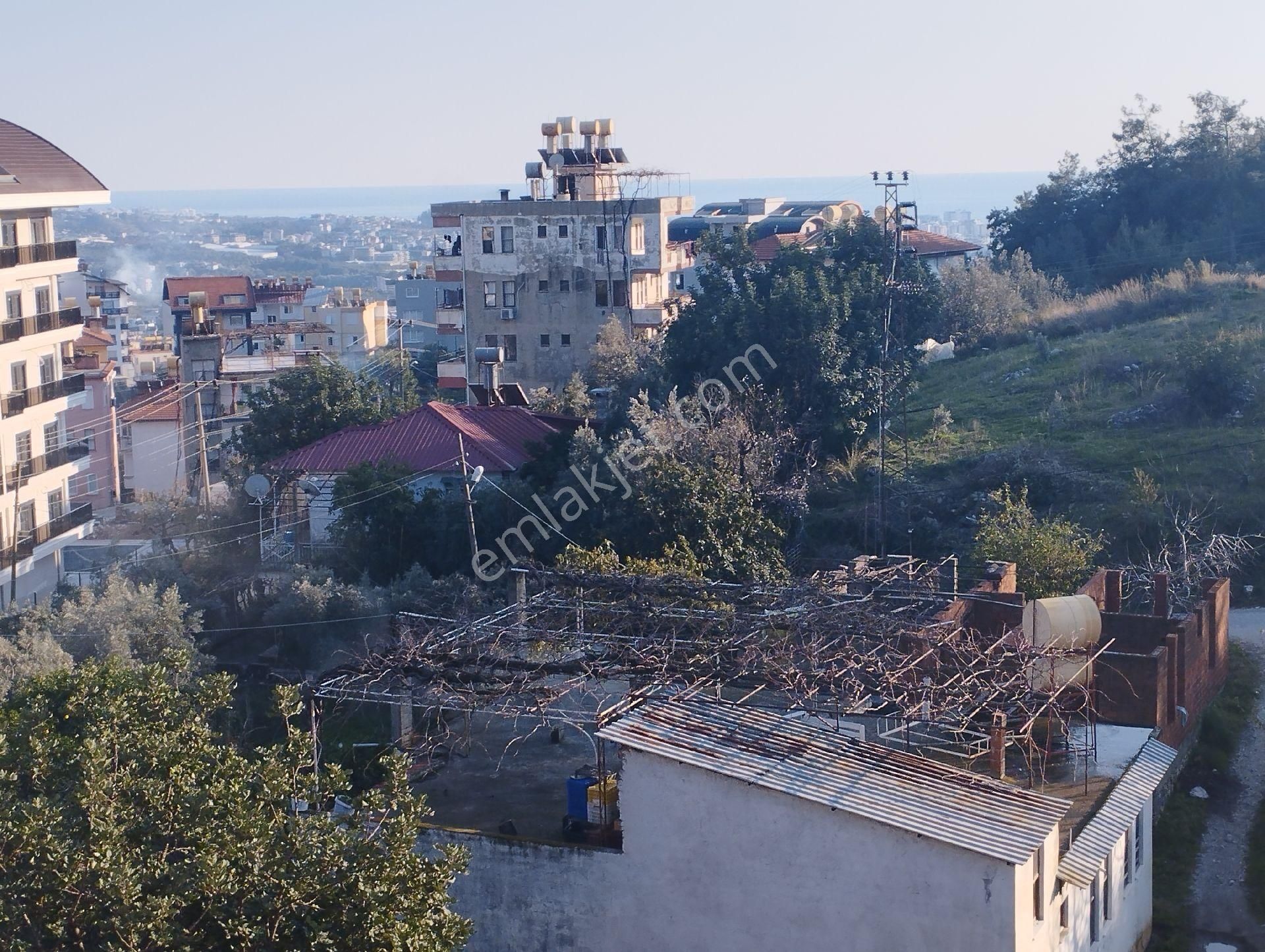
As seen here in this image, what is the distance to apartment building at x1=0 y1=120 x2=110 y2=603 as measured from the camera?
2773 centimetres

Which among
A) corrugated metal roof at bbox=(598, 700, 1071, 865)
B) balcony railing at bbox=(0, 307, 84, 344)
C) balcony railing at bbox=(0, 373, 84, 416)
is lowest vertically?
corrugated metal roof at bbox=(598, 700, 1071, 865)

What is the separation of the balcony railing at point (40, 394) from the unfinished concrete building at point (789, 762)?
46.5 ft

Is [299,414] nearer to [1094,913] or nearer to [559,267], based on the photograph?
[559,267]

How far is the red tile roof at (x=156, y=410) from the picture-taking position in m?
41.3

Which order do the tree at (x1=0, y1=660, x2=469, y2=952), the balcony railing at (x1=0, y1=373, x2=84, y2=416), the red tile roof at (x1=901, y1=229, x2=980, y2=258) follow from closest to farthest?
the tree at (x1=0, y1=660, x2=469, y2=952)
the balcony railing at (x1=0, y1=373, x2=84, y2=416)
the red tile roof at (x1=901, y1=229, x2=980, y2=258)

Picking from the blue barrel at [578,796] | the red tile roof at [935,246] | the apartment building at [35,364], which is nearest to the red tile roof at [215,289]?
the red tile roof at [935,246]

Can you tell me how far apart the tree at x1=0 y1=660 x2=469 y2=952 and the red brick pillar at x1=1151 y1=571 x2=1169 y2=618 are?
1188cm

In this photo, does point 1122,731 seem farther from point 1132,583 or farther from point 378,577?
point 378,577

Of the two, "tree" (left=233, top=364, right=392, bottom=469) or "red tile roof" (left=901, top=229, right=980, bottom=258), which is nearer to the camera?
"tree" (left=233, top=364, right=392, bottom=469)

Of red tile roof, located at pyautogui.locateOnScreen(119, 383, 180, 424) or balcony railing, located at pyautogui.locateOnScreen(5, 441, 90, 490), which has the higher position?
balcony railing, located at pyautogui.locateOnScreen(5, 441, 90, 490)

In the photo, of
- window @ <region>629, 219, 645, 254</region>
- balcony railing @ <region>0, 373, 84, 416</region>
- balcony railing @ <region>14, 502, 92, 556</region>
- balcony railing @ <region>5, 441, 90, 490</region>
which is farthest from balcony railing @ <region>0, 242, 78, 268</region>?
window @ <region>629, 219, 645, 254</region>

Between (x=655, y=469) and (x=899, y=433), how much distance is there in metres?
10.7

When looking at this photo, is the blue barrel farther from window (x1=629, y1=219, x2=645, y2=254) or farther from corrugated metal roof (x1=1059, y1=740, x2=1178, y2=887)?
window (x1=629, y1=219, x2=645, y2=254)

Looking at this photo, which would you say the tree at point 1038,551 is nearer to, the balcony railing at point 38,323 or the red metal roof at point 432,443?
the red metal roof at point 432,443
